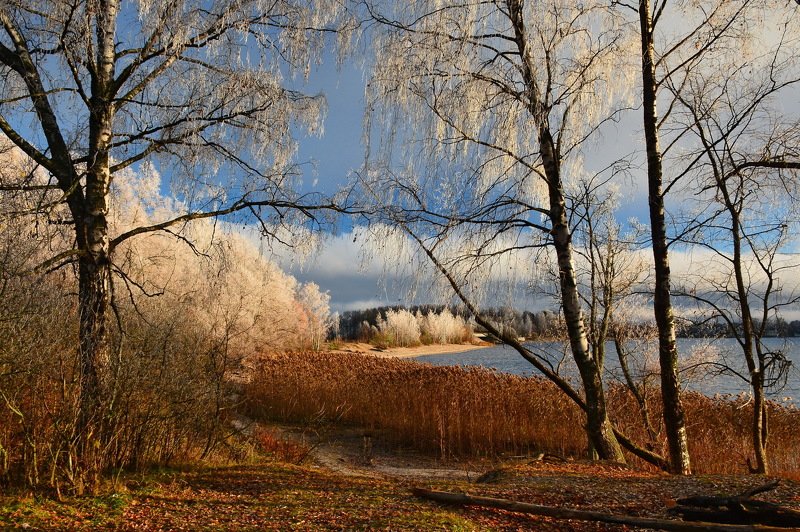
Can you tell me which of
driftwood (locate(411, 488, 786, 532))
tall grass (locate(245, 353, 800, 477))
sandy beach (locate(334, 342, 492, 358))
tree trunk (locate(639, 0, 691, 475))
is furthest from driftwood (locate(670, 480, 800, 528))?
sandy beach (locate(334, 342, 492, 358))

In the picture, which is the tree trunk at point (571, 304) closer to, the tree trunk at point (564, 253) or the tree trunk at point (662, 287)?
the tree trunk at point (564, 253)

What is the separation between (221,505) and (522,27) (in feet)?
19.1

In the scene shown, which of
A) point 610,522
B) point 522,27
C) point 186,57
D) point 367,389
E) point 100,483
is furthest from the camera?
point 367,389

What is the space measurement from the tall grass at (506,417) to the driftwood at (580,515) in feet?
20.0

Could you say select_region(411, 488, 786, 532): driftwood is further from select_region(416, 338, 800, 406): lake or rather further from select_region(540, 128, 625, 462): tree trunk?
select_region(416, 338, 800, 406): lake

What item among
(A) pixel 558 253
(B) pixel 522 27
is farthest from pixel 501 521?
(B) pixel 522 27

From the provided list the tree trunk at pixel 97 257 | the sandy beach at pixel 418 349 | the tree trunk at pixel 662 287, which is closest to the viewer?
the tree trunk at pixel 97 257

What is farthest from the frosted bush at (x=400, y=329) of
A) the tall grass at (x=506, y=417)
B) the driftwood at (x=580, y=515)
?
the driftwood at (x=580, y=515)

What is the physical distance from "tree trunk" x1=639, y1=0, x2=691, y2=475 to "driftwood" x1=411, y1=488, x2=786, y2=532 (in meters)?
3.33

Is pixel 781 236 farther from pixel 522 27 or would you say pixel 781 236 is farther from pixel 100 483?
pixel 100 483

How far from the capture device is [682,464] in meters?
6.72

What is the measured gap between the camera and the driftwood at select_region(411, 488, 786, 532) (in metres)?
3.34

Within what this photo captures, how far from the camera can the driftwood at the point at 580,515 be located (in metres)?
3.34

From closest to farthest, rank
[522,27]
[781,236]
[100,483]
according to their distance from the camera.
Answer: [100,483], [522,27], [781,236]
